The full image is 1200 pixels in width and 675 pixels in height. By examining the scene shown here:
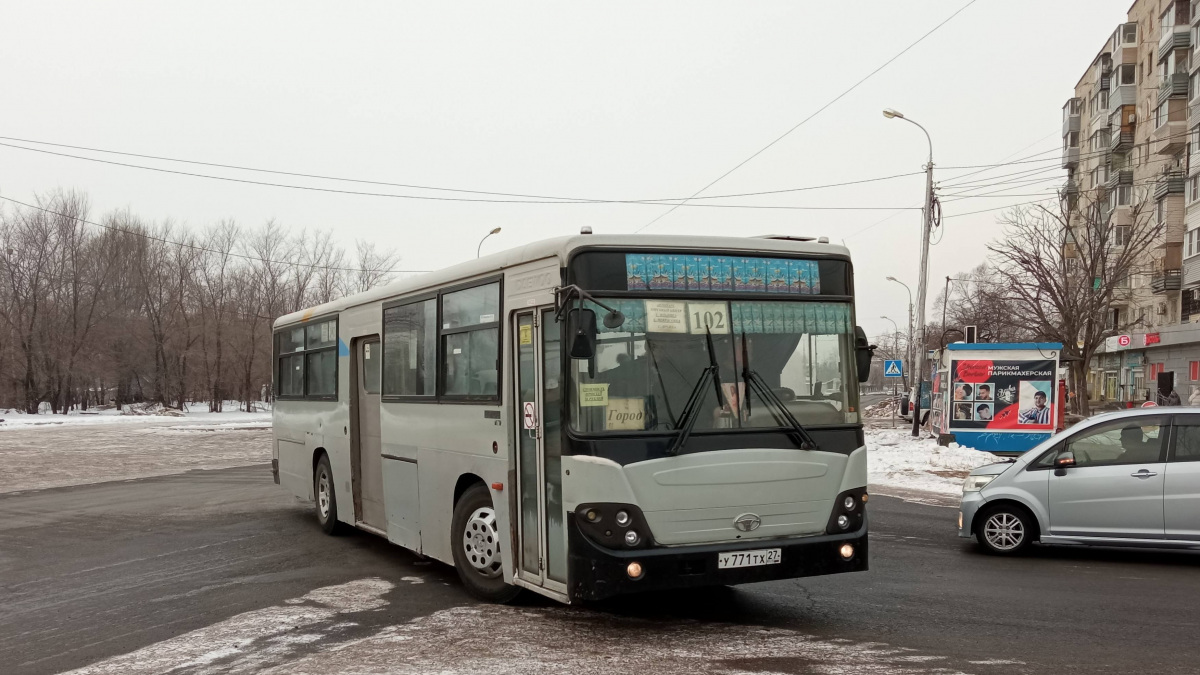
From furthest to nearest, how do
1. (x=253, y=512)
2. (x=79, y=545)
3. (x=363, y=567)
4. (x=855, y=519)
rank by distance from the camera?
(x=253, y=512) → (x=79, y=545) → (x=363, y=567) → (x=855, y=519)

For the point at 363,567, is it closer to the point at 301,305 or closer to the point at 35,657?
the point at 35,657

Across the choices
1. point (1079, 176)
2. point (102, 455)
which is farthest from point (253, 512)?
point (1079, 176)

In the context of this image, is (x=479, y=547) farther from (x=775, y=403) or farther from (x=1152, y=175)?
(x=1152, y=175)

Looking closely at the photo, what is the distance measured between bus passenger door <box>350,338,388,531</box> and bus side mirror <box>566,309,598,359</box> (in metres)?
4.32

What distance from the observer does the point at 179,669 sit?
6.16m

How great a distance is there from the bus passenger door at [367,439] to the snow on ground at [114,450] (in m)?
11.5

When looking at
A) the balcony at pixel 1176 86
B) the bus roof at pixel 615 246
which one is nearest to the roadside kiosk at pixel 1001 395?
the bus roof at pixel 615 246

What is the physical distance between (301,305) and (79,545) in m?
69.3

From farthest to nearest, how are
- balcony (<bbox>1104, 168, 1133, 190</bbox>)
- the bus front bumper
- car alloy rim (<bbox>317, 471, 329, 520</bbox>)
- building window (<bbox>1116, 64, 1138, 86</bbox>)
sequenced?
building window (<bbox>1116, 64, 1138, 86</bbox>), balcony (<bbox>1104, 168, 1133, 190</bbox>), car alloy rim (<bbox>317, 471, 329, 520</bbox>), the bus front bumper

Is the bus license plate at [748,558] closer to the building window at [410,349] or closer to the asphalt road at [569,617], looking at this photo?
the asphalt road at [569,617]

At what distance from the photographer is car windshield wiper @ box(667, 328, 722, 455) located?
657cm

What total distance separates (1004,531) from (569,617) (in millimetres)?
5300

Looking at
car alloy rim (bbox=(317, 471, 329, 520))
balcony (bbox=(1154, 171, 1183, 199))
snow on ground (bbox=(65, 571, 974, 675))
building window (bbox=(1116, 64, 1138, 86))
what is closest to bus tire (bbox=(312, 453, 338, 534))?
car alloy rim (bbox=(317, 471, 329, 520))

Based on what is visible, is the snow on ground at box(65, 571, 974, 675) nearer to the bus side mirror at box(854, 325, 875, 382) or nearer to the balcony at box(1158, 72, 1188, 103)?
the bus side mirror at box(854, 325, 875, 382)
